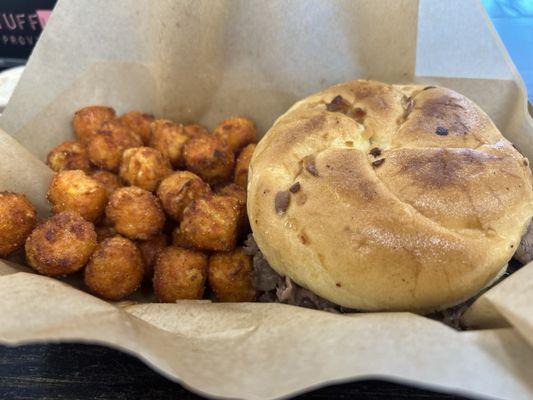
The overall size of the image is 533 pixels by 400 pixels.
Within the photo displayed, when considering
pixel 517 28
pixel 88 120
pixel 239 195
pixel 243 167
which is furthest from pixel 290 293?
pixel 517 28

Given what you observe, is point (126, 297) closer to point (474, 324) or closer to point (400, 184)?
point (400, 184)

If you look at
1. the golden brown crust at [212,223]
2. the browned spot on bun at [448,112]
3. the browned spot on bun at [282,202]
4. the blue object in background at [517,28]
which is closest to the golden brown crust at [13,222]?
the golden brown crust at [212,223]

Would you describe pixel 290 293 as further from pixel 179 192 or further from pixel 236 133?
pixel 236 133

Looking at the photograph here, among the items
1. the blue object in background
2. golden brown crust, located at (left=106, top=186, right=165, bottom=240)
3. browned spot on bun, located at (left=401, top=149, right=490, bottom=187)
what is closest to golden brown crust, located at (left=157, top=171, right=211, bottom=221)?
golden brown crust, located at (left=106, top=186, right=165, bottom=240)

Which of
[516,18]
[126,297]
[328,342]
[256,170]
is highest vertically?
[516,18]

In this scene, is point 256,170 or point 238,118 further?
point 238,118

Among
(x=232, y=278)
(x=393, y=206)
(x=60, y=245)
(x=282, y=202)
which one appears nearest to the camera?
(x=393, y=206)

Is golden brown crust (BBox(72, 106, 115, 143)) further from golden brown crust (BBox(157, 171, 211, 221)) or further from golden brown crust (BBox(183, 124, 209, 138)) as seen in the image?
golden brown crust (BBox(157, 171, 211, 221))

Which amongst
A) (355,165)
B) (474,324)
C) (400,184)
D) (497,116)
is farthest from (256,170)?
(497,116)
